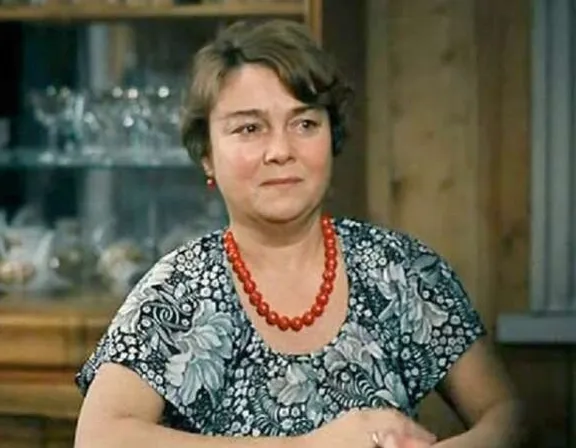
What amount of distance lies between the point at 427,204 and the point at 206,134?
2.56 feet

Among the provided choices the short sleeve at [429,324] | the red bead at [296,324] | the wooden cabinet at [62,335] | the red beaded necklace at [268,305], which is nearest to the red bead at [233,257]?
the red beaded necklace at [268,305]

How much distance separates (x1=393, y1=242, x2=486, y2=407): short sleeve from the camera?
1.82 meters

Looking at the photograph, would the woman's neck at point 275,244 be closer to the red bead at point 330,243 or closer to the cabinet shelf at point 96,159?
the red bead at point 330,243

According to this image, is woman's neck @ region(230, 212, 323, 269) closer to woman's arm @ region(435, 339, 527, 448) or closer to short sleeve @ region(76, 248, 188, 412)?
short sleeve @ region(76, 248, 188, 412)


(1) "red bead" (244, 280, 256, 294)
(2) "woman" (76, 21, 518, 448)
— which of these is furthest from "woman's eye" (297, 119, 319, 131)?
(1) "red bead" (244, 280, 256, 294)

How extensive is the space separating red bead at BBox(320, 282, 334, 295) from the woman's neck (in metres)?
0.04

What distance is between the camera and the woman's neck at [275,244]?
5.90ft

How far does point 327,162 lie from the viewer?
178cm

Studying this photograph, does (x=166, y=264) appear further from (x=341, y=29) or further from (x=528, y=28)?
(x=528, y=28)

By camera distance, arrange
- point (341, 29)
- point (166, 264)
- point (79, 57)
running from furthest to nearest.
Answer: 1. point (79, 57)
2. point (341, 29)
3. point (166, 264)

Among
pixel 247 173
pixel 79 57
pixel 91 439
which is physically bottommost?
pixel 91 439

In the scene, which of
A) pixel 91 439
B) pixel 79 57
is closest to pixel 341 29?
pixel 79 57

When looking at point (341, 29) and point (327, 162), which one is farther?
point (341, 29)

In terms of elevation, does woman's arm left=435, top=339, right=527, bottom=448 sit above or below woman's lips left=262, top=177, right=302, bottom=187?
below
